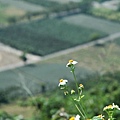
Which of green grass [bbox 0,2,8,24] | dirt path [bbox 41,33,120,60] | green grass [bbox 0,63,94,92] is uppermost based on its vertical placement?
green grass [bbox 0,2,8,24]

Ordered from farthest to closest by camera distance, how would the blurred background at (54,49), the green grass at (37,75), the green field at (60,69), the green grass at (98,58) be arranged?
the green grass at (98,58), the green field at (60,69), the green grass at (37,75), the blurred background at (54,49)

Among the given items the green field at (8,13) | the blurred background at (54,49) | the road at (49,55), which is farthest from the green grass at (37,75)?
the green field at (8,13)

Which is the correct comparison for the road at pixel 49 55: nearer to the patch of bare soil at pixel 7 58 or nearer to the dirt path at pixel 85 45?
the dirt path at pixel 85 45

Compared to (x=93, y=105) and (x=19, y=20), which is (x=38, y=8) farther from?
(x=93, y=105)

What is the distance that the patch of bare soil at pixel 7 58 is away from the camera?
17509mm

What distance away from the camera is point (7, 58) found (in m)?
18.1

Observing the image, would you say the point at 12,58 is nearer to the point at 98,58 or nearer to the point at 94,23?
the point at 98,58

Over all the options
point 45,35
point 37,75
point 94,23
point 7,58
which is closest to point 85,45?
point 45,35

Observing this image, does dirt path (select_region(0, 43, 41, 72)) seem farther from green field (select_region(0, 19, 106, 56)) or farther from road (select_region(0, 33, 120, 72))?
green field (select_region(0, 19, 106, 56))

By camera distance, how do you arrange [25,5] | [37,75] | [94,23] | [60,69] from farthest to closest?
[25,5] → [94,23] → [60,69] → [37,75]

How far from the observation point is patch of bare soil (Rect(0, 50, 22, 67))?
17509 millimetres

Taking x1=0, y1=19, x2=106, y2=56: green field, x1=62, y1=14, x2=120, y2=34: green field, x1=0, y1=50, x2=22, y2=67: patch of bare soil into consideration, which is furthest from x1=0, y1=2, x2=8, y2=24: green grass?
x1=0, y1=50, x2=22, y2=67: patch of bare soil

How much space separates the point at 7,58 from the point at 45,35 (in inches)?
160

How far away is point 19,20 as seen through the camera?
79.4 ft
